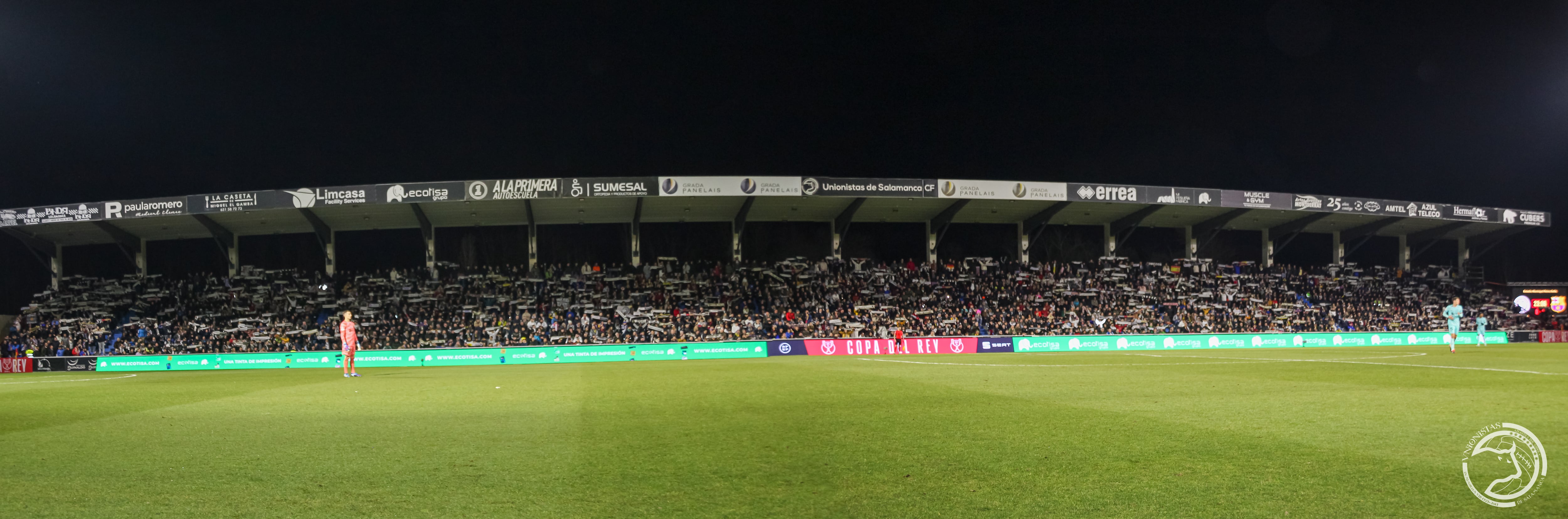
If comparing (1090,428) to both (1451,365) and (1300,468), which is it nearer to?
(1300,468)

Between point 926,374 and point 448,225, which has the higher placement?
point 448,225

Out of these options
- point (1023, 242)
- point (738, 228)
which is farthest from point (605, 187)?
point (1023, 242)

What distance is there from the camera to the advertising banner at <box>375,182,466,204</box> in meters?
35.6

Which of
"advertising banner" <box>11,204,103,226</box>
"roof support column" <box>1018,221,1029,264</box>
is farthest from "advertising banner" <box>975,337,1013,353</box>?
"advertising banner" <box>11,204,103,226</box>

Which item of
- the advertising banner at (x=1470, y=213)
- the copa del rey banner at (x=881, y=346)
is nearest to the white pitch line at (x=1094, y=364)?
the copa del rey banner at (x=881, y=346)

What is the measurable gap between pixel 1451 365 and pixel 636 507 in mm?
18354

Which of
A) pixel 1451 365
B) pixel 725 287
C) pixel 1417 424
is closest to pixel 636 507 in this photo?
pixel 1417 424

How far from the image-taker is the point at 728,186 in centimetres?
3653

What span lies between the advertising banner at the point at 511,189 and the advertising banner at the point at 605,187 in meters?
0.49

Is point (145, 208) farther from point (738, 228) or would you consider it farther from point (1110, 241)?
point (1110, 241)

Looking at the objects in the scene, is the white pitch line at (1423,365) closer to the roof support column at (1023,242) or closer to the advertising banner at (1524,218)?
the roof support column at (1023,242)

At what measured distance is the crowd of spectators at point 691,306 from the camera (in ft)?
115

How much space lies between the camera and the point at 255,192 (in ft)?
117

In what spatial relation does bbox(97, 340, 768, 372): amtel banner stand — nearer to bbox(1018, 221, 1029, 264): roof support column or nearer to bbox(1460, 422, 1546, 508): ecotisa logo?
bbox(1018, 221, 1029, 264): roof support column
